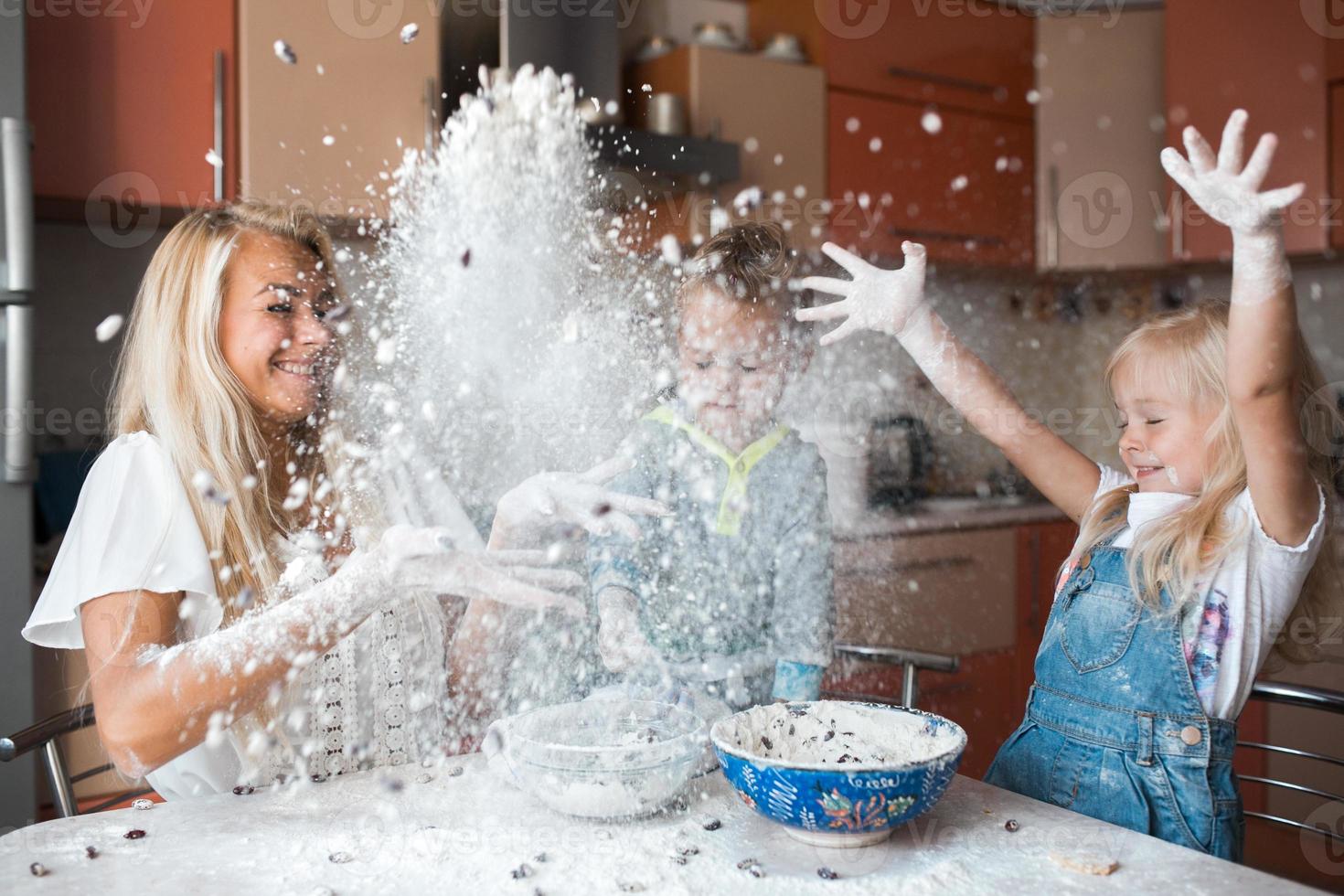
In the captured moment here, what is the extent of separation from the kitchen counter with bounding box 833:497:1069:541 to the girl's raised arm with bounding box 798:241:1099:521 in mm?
1126

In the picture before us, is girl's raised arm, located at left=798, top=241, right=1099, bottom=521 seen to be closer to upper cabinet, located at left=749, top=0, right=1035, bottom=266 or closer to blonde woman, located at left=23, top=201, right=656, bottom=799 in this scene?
blonde woman, located at left=23, top=201, right=656, bottom=799

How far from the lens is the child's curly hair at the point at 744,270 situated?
1593 mm

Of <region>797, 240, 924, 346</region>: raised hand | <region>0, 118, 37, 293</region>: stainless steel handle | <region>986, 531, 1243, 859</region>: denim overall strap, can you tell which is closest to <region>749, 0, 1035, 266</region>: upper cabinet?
<region>797, 240, 924, 346</region>: raised hand

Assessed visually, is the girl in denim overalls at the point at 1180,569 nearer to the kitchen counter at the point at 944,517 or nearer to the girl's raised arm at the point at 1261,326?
the girl's raised arm at the point at 1261,326

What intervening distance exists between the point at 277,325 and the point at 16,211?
79cm

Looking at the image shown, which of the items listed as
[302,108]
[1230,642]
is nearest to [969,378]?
[1230,642]

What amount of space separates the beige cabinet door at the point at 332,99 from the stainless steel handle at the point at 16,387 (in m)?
0.52

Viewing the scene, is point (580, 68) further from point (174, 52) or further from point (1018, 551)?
point (1018, 551)

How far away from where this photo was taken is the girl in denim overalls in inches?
44.3

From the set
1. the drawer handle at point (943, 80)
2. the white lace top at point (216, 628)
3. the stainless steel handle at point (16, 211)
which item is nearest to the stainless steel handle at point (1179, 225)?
the drawer handle at point (943, 80)

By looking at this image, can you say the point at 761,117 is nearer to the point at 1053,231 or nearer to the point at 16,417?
the point at 1053,231

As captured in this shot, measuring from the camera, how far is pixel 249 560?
4.17 feet

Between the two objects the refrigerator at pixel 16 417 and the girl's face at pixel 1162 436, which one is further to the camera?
the refrigerator at pixel 16 417

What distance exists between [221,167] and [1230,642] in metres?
1.94
